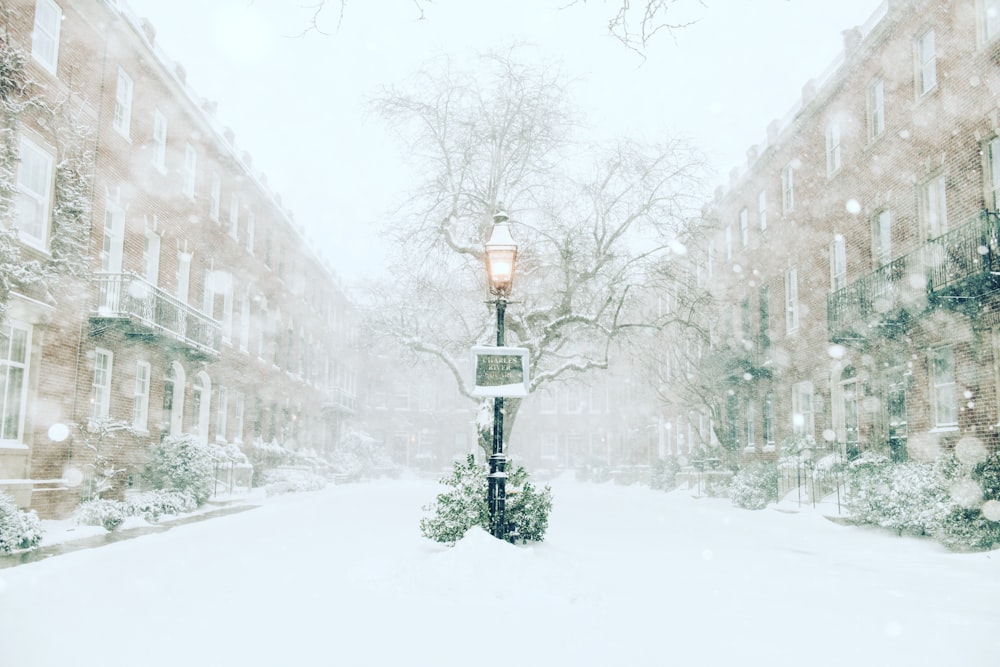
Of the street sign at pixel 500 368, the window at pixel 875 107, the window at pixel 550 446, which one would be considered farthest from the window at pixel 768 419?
the window at pixel 550 446

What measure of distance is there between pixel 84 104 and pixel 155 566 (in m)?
10.9

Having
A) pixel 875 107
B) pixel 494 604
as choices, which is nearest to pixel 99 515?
pixel 494 604

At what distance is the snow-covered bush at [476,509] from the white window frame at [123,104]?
41.7 ft

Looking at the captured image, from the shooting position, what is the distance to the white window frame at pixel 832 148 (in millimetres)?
21062

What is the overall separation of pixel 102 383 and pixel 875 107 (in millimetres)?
18839

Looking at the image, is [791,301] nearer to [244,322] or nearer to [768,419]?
[768,419]

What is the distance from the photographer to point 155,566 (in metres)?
9.71

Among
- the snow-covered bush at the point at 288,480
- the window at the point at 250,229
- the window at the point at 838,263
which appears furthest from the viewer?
the window at the point at 250,229

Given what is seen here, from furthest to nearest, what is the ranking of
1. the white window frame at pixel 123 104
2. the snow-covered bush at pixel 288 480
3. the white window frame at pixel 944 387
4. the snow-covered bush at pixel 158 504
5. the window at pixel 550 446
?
the window at pixel 550 446
the snow-covered bush at pixel 288 480
the white window frame at pixel 123 104
the snow-covered bush at pixel 158 504
the white window frame at pixel 944 387

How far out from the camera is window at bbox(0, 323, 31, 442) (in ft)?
45.3

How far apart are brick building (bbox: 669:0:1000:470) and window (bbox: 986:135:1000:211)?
0.03m

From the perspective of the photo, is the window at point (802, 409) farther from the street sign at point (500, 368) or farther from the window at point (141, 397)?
the window at point (141, 397)

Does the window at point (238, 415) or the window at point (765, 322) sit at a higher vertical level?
the window at point (765, 322)

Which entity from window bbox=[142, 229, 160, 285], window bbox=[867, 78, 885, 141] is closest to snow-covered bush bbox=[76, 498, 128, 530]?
window bbox=[142, 229, 160, 285]
